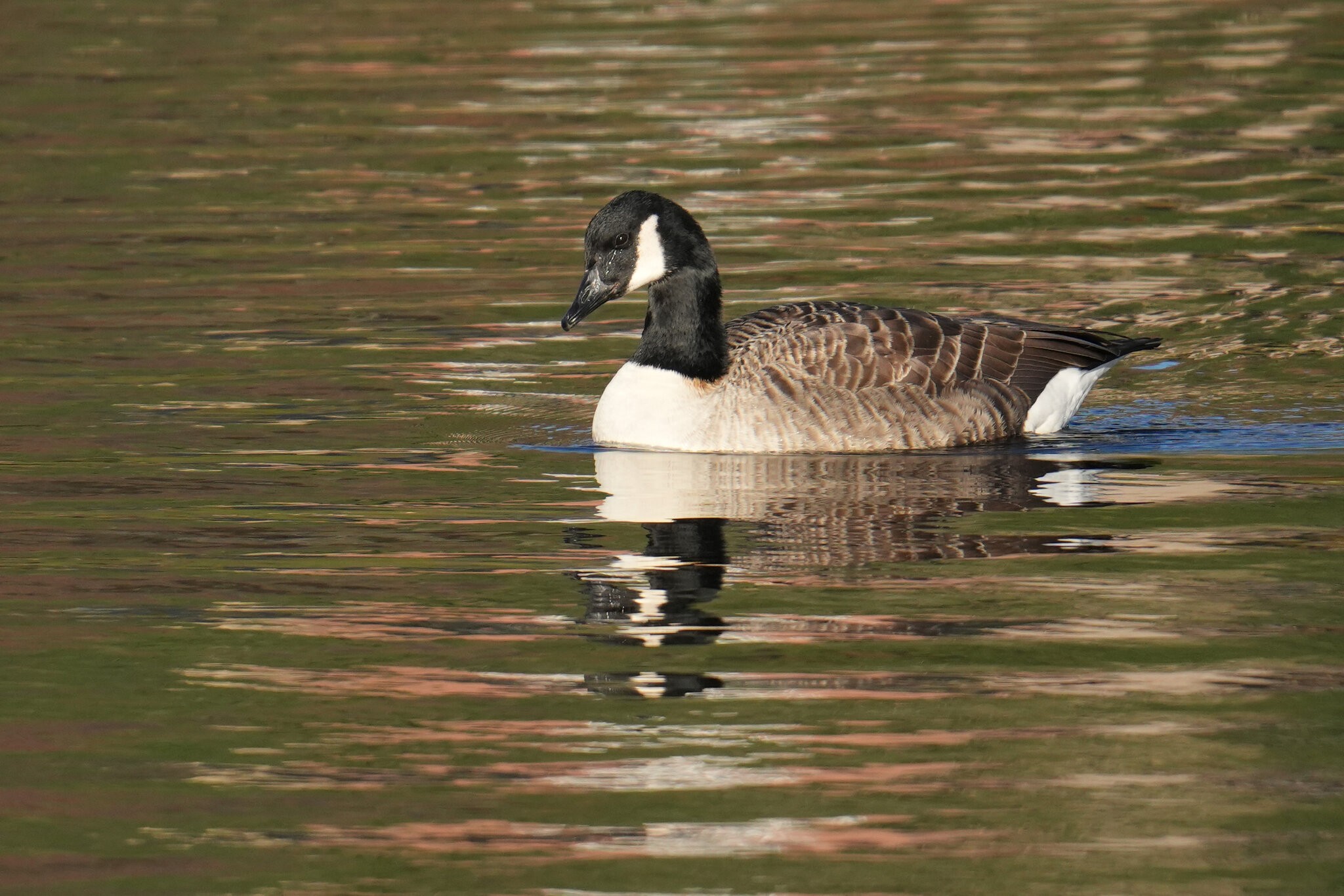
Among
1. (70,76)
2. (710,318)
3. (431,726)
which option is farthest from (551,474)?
(70,76)

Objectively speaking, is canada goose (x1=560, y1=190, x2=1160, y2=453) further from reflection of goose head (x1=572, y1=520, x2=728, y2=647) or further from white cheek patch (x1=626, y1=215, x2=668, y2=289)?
reflection of goose head (x1=572, y1=520, x2=728, y2=647)

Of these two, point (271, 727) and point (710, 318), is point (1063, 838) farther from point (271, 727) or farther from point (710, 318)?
point (710, 318)

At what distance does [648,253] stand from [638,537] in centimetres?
270

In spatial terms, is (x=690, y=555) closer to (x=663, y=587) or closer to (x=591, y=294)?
(x=663, y=587)

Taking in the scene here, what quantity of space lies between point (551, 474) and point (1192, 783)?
580 cm

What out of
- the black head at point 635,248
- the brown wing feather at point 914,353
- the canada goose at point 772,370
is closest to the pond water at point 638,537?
the canada goose at point 772,370

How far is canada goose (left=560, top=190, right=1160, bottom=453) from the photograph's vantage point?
12.2 m

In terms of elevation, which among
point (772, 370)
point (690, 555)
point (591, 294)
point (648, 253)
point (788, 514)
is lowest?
point (690, 555)

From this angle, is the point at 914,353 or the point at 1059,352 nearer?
the point at 914,353

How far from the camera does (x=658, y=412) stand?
1238cm

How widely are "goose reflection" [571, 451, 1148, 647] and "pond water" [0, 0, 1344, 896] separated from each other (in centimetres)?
4

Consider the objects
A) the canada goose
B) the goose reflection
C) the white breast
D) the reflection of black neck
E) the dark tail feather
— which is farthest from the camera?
the dark tail feather

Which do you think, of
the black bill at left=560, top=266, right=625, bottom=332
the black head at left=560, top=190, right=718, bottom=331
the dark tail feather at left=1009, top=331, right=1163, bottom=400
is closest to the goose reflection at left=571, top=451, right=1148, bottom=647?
the dark tail feather at left=1009, top=331, right=1163, bottom=400

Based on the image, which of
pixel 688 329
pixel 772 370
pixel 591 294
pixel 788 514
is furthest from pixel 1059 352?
pixel 788 514
